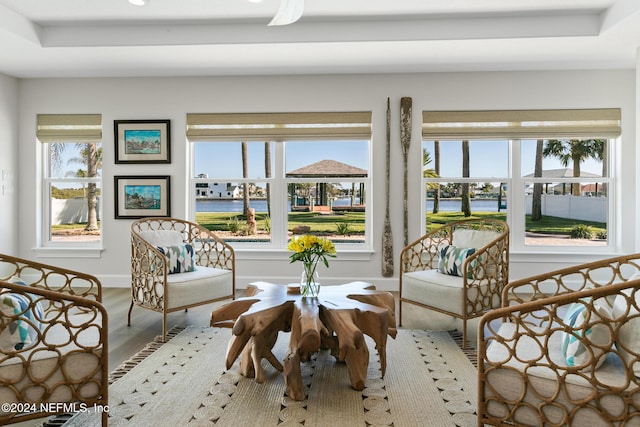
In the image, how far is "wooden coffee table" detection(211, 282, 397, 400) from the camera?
2.29 meters

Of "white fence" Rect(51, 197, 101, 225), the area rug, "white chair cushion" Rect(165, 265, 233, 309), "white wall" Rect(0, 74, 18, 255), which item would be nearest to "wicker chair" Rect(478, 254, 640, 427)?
the area rug

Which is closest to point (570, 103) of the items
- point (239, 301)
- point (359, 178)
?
point (359, 178)

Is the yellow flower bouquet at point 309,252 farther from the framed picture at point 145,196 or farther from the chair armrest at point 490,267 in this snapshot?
the framed picture at point 145,196

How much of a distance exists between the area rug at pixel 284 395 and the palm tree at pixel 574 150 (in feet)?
9.90

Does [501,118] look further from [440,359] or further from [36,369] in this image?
[36,369]

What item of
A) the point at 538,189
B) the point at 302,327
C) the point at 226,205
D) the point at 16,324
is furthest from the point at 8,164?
the point at 538,189

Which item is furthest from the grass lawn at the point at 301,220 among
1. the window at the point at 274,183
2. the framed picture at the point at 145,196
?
the framed picture at the point at 145,196

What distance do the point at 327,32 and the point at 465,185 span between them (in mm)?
2370

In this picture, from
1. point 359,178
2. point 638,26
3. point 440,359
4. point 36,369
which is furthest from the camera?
point 359,178

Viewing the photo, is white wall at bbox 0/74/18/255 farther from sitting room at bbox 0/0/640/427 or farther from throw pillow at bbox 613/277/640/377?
throw pillow at bbox 613/277/640/377

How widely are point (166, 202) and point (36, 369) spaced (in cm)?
344

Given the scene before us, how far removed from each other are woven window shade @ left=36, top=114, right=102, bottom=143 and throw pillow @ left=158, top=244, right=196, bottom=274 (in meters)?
2.29

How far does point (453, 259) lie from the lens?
3.55 metres

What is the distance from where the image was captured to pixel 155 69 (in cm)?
473
